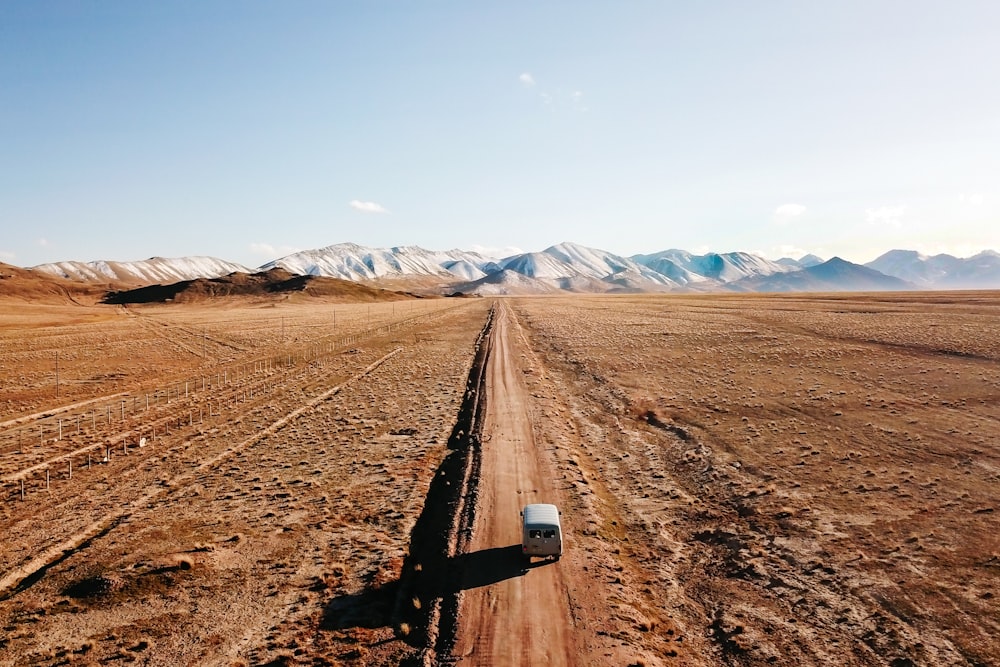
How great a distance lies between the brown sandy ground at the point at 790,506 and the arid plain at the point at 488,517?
99 mm

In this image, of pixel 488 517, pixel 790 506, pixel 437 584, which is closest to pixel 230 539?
pixel 437 584

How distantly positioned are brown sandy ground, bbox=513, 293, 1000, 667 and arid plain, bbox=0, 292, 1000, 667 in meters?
0.10

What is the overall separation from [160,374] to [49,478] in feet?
105

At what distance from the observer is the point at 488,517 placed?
21.2m

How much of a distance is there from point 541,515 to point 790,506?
11540 mm

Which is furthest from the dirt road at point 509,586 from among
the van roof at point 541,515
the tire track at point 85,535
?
the tire track at point 85,535

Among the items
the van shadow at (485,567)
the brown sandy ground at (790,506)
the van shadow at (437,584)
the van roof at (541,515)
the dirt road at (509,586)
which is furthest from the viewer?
the van roof at (541,515)

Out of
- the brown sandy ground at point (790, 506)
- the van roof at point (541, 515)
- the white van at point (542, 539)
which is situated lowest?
the brown sandy ground at point (790, 506)

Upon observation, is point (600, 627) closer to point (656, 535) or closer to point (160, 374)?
point (656, 535)

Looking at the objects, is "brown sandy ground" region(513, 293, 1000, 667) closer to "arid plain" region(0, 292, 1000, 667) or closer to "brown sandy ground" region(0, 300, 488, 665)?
"arid plain" region(0, 292, 1000, 667)

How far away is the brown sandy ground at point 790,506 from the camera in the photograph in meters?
15.1

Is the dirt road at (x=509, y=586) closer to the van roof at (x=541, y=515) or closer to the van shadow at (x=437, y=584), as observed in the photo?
the van shadow at (x=437, y=584)

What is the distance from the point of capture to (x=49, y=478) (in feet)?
84.2

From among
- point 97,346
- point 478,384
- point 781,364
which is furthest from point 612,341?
point 97,346
